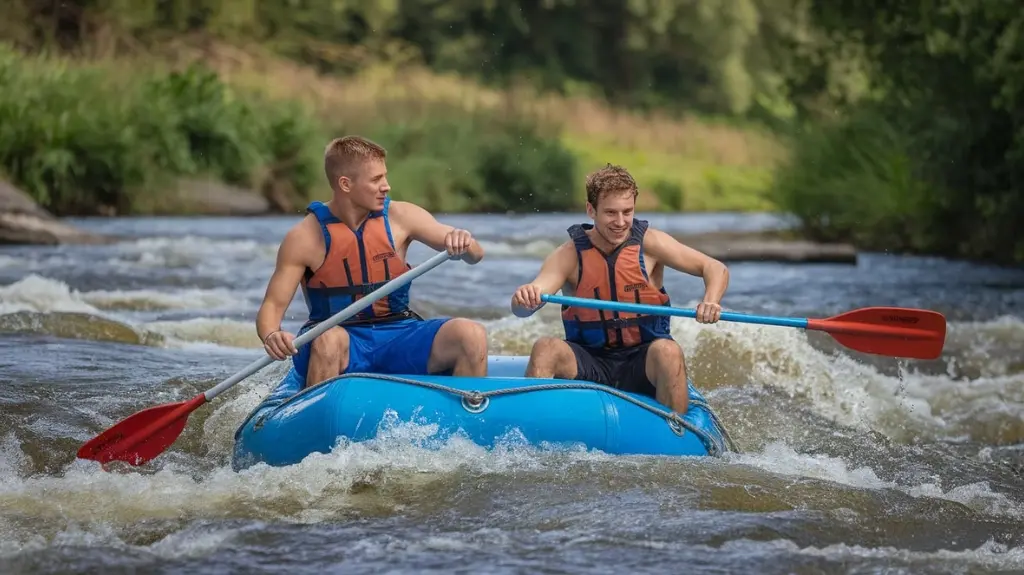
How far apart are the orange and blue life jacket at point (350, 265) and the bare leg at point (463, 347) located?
8.6 inches

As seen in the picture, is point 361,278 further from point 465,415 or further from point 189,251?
point 189,251

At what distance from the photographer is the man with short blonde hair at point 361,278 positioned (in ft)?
14.2

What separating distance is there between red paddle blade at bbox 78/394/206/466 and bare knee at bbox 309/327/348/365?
1.33 feet

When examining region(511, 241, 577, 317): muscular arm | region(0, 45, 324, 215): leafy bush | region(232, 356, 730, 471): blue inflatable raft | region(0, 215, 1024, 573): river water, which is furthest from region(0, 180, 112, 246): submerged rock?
region(232, 356, 730, 471): blue inflatable raft

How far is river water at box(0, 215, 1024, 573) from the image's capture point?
11.7ft

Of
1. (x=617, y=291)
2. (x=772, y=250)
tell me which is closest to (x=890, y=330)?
(x=617, y=291)

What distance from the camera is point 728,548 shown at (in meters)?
3.59

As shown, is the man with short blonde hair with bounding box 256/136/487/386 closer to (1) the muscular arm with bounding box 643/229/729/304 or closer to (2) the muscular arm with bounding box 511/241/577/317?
(2) the muscular arm with bounding box 511/241/577/317

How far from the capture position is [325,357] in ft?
14.2

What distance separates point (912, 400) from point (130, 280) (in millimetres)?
5502

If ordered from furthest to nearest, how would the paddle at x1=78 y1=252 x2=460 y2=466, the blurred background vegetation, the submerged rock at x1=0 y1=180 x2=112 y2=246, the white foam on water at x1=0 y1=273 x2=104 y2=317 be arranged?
the submerged rock at x1=0 y1=180 x2=112 y2=246, the blurred background vegetation, the white foam on water at x1=0 y1=273 x2=104 y2=317, the paddle at x1=78 y1=252 x2=460 y2=466

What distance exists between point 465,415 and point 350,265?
61 cm

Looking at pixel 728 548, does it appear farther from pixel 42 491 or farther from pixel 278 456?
pixel 42 491

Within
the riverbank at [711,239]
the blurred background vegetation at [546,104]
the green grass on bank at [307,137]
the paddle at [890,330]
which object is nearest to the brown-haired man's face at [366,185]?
the paddle at [890,330]
